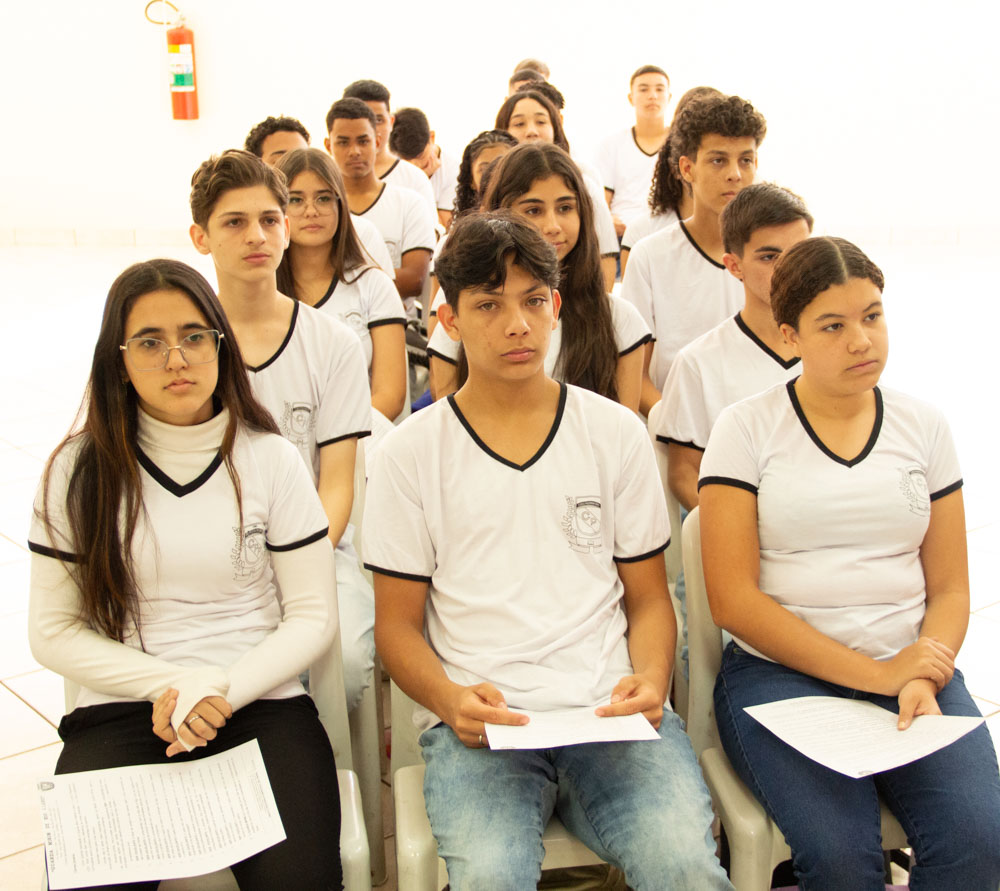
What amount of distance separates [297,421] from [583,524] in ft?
2.70

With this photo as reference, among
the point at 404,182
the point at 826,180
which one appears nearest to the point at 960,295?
the point at 826,180

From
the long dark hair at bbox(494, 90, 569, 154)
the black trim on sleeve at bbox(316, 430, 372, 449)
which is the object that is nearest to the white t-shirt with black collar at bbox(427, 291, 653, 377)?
the black trim on sleeve at bbox(316, 430, 372, 449)

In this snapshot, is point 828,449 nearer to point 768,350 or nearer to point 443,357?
point 768,350

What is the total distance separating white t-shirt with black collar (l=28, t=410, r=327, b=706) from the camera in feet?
5.31

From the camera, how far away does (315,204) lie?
8.87 ft

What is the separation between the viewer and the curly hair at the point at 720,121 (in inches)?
110

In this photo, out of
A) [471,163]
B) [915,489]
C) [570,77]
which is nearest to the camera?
[915,489]

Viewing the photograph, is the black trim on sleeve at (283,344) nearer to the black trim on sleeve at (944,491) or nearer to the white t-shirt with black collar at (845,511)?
the white t-shirt with black collar at (845,511)

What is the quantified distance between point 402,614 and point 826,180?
30.5 feet

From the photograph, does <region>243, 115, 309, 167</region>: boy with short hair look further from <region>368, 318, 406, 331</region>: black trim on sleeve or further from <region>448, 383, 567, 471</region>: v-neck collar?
<region>448, 383, 567, 471</region>: v-neck collar

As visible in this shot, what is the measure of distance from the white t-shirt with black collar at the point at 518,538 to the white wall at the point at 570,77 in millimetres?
8697

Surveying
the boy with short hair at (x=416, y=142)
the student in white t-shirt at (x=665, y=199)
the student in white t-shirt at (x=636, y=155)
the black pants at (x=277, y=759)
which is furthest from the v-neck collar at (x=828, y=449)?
the boy with short hair at (x=416, y=142)

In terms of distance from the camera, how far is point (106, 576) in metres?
1.58

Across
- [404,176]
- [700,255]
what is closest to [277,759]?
[700,255]
